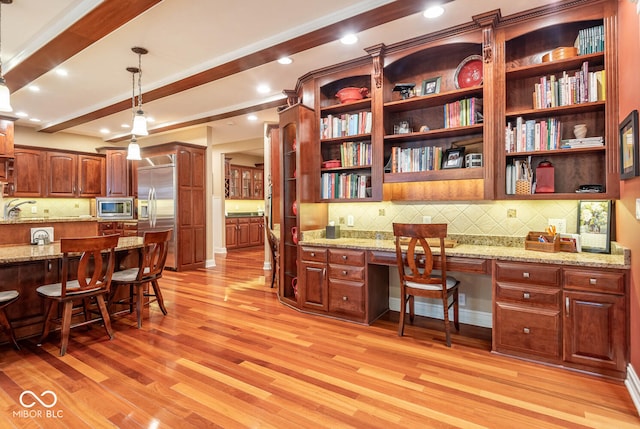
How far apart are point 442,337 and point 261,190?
809cm

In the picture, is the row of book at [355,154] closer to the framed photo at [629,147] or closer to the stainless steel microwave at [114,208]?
the framed photo at [629,147]

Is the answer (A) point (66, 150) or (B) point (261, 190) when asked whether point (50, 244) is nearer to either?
(A) point (66, 150)

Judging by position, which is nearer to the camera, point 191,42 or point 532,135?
point 532,135

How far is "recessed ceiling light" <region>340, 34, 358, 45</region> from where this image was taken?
3152 millimetres

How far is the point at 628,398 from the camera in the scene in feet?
6.81

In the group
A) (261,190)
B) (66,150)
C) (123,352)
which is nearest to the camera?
(123,352)

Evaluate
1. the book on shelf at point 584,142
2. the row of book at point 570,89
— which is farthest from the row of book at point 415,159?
the book on shelf at point 584,142

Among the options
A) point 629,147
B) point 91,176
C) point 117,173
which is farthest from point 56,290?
point 91,176

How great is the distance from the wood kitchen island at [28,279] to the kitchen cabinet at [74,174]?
179 inches

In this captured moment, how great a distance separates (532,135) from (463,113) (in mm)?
603

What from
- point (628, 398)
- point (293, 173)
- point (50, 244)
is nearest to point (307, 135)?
point (293, 173)

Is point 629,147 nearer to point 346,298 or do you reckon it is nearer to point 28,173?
point 346,298

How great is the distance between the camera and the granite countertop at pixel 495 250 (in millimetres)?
2326

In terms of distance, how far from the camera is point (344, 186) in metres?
3.84
